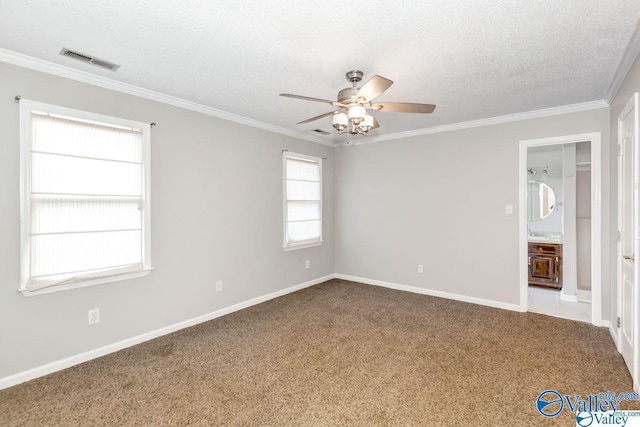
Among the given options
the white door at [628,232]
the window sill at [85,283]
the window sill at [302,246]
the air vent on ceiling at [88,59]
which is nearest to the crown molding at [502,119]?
the white door at [628,232]

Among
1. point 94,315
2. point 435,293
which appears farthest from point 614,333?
point 94,315

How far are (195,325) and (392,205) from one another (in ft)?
11.1

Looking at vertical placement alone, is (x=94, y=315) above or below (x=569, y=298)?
above

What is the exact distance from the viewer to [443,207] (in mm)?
4617

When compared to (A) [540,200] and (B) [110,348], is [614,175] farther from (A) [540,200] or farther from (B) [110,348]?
(B) [110,348]

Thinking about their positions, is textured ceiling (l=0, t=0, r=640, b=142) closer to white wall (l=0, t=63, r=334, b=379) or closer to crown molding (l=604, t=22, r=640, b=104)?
crown molding (l=604, t=22, r=640, b=104)

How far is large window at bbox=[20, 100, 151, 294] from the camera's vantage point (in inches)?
98.0

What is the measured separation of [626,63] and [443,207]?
8.15ft

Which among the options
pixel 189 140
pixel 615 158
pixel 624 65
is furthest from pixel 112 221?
pixel 615 158

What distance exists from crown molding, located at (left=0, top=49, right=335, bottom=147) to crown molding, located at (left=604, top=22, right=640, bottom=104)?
371cm

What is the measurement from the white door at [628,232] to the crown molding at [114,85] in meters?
3.84

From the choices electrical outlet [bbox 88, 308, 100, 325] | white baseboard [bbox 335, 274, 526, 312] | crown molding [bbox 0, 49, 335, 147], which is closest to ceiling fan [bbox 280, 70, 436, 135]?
crown molding [bbox 0, 49, 335, 147]

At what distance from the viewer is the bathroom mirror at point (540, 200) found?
19.0 ft

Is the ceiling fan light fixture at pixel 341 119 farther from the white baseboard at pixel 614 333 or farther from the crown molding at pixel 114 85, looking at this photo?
the white baseboard at pixel 614 333
